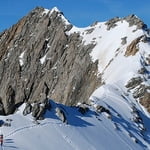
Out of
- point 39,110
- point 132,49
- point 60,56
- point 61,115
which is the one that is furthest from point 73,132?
point 60,56

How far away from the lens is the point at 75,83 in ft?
388

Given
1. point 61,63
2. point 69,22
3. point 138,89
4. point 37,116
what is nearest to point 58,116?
point 37,116

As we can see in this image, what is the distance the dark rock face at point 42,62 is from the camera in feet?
394

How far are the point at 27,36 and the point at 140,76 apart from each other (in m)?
65.3

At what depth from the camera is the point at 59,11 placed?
476 feet

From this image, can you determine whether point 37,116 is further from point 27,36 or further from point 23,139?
point 27,36

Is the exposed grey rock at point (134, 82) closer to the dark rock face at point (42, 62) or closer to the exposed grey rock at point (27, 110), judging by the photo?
the dark rock face at point (42, 62)

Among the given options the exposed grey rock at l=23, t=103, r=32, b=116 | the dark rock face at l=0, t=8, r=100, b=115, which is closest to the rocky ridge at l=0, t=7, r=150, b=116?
the dark rock face at l=0, t=8, r=100, b=115

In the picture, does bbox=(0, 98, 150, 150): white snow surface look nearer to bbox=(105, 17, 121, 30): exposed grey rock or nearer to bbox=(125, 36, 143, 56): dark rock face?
bbox=(125, 36, 143, 56): dark rock face

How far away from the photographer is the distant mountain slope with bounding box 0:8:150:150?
54906 mm

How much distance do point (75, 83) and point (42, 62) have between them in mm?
23501

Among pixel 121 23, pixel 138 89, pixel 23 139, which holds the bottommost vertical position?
pixel 23 139

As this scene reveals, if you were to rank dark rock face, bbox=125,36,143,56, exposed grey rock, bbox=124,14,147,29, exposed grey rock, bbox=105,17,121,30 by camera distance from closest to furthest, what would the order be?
dark rock face, bbox=125,36,143,56
exposed grey rock, bbox=124,14,147,29
exposed grey rock, bbox=105,17,121,30

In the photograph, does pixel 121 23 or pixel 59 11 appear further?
pixel 59 11
